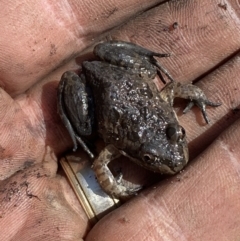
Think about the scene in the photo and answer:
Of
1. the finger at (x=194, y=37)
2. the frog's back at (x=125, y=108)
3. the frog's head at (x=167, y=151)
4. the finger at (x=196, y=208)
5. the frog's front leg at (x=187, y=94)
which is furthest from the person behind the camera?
the finger at (x=194, y=37)

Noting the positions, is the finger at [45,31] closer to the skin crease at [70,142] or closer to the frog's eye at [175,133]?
the skin crease at [70,142]

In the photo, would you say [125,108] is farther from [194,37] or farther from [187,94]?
[194,37]

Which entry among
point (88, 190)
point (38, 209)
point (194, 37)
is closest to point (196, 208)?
point (88, 190)

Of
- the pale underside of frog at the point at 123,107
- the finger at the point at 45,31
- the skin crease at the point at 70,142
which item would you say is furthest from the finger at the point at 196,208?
the finger at the point at 45,31

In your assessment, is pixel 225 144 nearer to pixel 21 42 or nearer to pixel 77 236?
pixel 77 236

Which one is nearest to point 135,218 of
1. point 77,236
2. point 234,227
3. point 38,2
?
point 77,236

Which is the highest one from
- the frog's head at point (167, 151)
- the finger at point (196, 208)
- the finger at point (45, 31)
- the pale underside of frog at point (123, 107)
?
the finger at point (45, 31)

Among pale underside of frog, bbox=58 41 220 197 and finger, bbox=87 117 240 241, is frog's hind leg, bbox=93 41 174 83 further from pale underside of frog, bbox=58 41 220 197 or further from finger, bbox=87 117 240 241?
finger, bbox=87 117 240 241
